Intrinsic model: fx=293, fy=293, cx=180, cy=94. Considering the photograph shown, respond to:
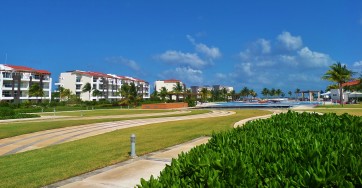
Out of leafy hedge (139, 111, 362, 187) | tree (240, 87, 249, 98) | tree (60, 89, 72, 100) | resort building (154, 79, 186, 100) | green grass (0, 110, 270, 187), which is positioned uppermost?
resort building (154, 79, 186, 100)

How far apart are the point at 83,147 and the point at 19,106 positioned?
2249 inches

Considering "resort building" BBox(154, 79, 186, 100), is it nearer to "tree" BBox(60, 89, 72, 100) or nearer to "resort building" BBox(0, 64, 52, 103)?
"tree" BBox(60, 89, 72, 100)

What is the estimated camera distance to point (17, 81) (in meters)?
87.1

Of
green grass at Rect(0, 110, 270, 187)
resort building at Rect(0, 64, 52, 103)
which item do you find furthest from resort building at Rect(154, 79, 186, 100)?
green grass at Rect(0, 110, 270, 187)

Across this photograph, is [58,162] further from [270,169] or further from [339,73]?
[339,73]

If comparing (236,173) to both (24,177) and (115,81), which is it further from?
(115,81)

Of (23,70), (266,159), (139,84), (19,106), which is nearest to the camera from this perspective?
(266,159)

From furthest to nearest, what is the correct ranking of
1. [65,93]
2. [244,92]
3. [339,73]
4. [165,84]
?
[165,84], [244,92], [65,93], [339,73]

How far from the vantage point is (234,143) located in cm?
571

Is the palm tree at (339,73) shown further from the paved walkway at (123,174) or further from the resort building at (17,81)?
the resort building at (17,81)

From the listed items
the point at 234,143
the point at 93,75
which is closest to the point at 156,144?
the point at 234,143

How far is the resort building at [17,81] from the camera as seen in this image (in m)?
84.3

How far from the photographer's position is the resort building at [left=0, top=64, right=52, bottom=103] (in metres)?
84.3

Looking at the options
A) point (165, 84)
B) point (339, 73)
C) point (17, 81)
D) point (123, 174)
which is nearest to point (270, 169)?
point (123, 174)
